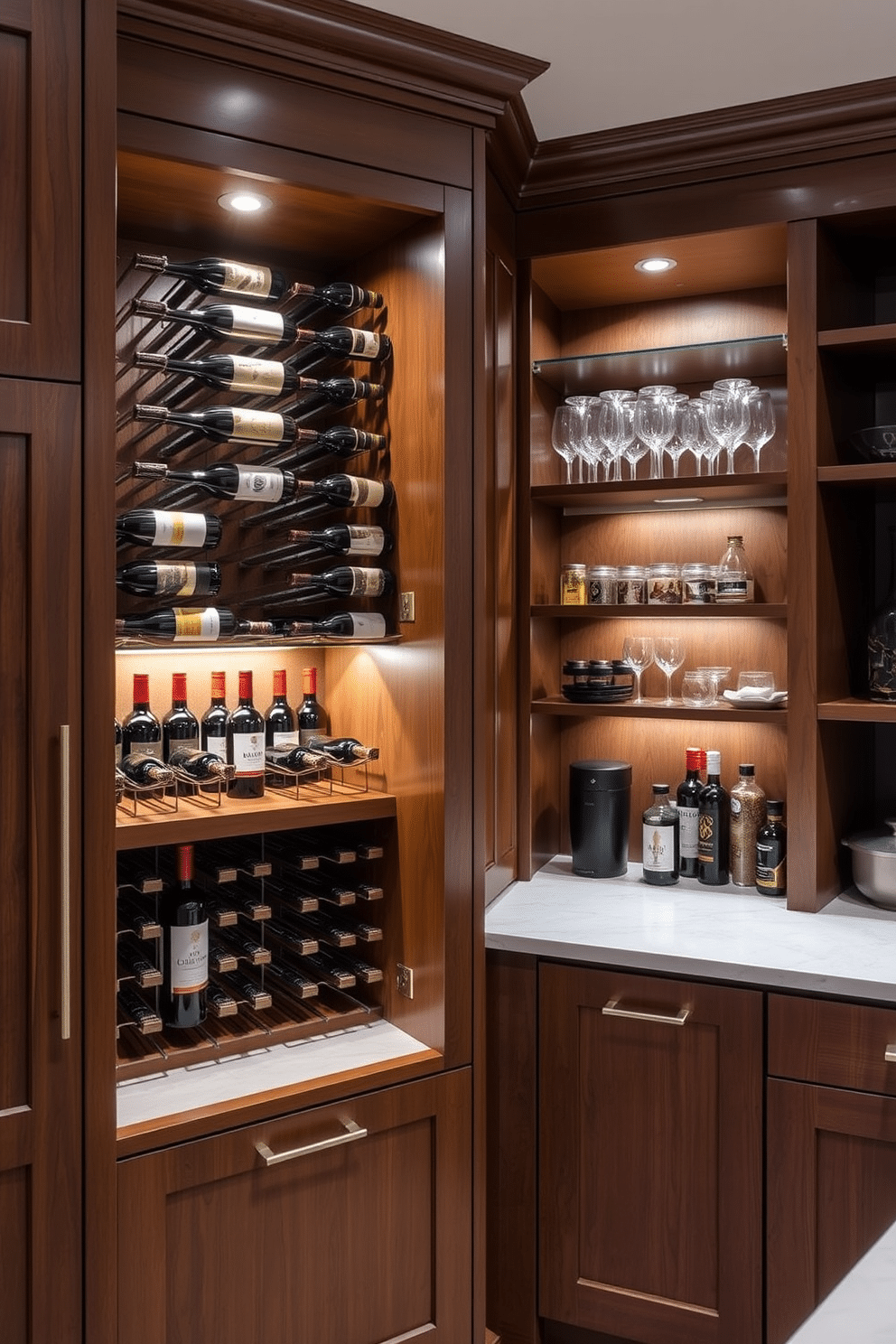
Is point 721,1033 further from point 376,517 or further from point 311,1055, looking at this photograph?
point 376,517

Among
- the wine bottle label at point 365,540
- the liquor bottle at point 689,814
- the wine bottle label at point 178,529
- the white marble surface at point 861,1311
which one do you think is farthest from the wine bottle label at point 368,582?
the white marble surface at point 861,1311

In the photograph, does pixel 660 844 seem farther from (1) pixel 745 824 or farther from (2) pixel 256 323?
(2) pixel 256 323

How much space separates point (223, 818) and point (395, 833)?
1.26ft

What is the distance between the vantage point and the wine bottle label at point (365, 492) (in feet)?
6.51

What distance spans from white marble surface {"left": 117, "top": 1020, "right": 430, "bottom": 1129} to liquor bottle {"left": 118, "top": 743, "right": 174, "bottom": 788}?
0.50 metres

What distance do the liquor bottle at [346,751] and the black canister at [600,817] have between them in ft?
2.16

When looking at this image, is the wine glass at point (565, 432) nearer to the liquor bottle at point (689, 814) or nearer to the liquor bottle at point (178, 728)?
the liquor bottle at point (689, 814)

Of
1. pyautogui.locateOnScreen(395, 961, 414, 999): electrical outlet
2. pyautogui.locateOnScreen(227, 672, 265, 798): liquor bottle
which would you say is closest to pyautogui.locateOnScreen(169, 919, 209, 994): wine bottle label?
pyautogui.locateOnScreen(227, 672, 265, 798): liquor bottle

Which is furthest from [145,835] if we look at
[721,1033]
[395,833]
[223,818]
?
[721,1033]

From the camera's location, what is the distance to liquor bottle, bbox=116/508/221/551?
5.71 ft

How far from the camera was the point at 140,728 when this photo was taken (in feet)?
6.42

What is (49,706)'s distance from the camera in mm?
1467

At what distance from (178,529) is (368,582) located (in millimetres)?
394

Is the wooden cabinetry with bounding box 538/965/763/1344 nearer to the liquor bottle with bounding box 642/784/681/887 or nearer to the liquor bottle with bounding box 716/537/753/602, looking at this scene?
the liquor bottle with bounding box 642/784/681/887
